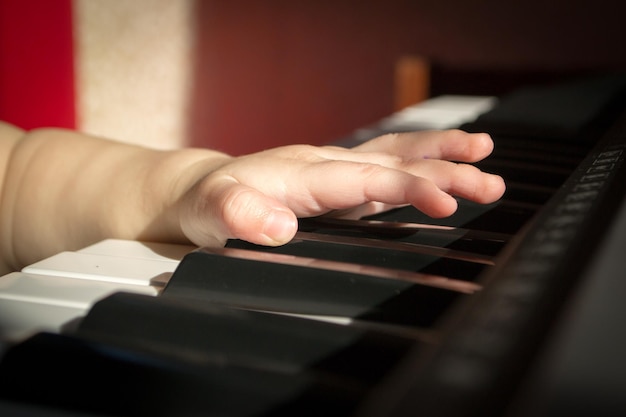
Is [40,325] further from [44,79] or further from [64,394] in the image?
[44,79]

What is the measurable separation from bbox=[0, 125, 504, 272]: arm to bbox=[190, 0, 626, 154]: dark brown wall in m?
2.51

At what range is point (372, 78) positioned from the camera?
3.56 metres

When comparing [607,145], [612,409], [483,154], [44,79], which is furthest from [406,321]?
[44,79]

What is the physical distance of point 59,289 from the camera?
0.50m

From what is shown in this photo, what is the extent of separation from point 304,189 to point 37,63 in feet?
11.1

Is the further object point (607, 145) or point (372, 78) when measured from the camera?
point (372, 78)

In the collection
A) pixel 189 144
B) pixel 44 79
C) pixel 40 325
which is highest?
pixel 40 325

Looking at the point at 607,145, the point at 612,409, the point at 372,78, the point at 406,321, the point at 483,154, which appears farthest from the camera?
the point at 372,78

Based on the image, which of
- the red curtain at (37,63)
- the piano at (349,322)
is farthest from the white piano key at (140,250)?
the red curtain at (37,63)

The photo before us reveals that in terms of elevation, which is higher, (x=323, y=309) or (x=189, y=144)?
(x=323, y=309)

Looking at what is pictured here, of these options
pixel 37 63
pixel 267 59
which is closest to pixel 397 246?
pixel 267 59

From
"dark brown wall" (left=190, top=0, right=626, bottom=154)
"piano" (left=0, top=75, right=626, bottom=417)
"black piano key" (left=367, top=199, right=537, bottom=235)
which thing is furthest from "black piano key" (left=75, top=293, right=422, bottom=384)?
"dark brown wall" (left=190, top=0, right=626, bottom=154)

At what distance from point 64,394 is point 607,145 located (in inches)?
25.4

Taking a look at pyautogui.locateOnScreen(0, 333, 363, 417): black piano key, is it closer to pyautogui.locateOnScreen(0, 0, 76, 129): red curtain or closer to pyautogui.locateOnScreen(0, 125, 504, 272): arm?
pyautogui.locateOnScreen(0, 125, 504, 272): arm
